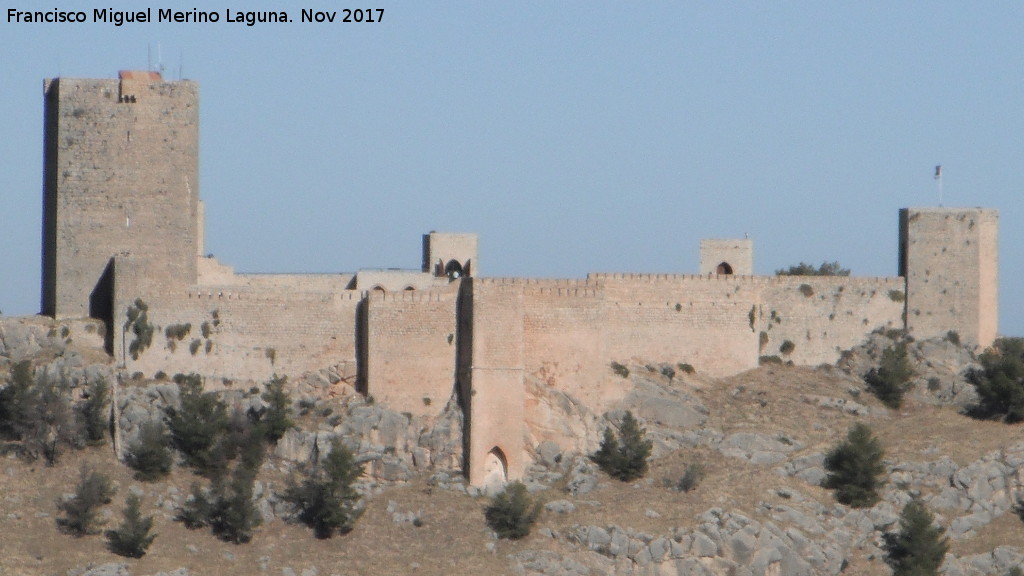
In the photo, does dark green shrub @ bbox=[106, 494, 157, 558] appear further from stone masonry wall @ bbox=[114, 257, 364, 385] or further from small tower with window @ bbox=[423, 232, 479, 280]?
small tower with window @ bbox=[423, 232, 479, 280]

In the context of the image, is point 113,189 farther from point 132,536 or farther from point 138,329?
A: point 132,536

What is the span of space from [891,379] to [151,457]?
60.3 feet

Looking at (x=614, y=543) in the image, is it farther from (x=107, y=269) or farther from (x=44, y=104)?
(x=44, y=104)

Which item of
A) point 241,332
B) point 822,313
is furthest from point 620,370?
point 241,332

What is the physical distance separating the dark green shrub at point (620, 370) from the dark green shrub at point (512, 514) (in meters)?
4.86

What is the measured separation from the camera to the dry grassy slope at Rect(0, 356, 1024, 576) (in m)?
51.2

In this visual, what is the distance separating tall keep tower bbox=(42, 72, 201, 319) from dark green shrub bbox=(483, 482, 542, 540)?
374 inches

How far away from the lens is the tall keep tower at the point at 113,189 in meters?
56.7

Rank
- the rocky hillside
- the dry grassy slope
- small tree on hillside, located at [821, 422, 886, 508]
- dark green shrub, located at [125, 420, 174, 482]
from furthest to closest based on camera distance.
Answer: small tree on hillside, located at [821, 422, 886, 508], dark green shrub, located at [125, 420, 174, 482], the rocky hillside, the dry grassy slope

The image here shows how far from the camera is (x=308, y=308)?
5622cm

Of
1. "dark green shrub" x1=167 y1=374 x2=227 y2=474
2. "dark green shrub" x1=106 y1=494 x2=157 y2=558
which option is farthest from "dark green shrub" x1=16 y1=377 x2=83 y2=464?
"dark green shrub" x1=106 y1=494 x2=157 y2=558

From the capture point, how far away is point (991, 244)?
61.6 m

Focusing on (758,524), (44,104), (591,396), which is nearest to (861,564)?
(758,524)

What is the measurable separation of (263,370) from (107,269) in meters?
4.51
